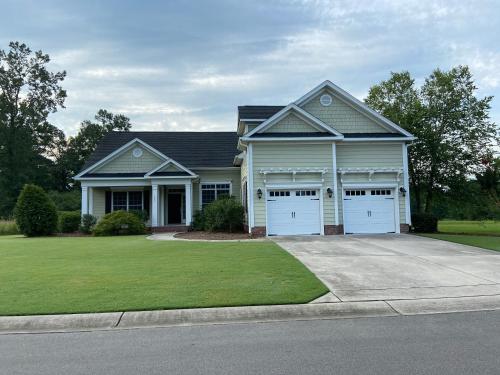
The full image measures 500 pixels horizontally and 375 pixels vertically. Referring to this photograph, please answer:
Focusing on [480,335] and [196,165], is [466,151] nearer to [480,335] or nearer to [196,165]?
[196,165]

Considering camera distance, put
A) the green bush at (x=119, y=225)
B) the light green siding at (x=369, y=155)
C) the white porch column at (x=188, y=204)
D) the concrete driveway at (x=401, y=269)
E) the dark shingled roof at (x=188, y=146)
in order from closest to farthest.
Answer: the concrete driveway at (x=401, y=269) → the light green siding at (x=369, y=155) → the green bush at (x=119, y=225) → the white porch column at (x=188, y=204) → the dark shingled roof at (x=188, y=146)

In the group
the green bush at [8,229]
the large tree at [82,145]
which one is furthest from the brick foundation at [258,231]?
the large tree at [82,145]

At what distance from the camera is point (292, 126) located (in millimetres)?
19594

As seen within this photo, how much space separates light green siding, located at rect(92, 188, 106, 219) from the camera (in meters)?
25.5

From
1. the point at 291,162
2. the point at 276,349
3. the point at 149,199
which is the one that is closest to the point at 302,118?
the point at 291,162

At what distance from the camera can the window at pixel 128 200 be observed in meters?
25.6

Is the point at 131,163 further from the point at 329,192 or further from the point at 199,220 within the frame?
the point at 329,192

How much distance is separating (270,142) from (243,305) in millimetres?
13417

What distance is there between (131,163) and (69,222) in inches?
194

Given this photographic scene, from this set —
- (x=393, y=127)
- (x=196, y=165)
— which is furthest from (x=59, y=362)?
(x=196, y=165)

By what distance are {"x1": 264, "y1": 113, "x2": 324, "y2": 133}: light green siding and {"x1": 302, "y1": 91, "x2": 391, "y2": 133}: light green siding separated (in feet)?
5.17

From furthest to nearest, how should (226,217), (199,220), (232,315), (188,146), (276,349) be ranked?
(188,146), (199,220), (226,217), (232,315), (276,349)

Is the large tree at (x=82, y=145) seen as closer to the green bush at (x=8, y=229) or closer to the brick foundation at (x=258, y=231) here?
the green bush at (x=8, y=229)

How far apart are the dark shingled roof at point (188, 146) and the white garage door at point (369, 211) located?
896cm
